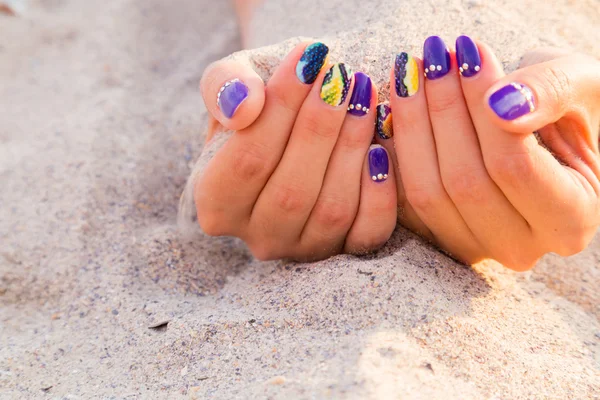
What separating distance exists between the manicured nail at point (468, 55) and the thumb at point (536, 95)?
0.07m

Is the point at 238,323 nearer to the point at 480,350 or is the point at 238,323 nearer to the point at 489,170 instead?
the point at 480,350

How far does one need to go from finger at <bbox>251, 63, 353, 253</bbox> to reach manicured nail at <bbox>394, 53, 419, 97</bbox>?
0.30ft

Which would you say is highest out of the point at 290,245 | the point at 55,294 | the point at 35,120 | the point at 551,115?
the point at 551,115

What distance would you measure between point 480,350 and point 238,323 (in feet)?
1.41

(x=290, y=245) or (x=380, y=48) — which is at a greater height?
(x=380, y=48)

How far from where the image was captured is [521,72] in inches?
38.9

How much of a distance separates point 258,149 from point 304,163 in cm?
10

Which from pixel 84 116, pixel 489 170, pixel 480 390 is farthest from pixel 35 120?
pixel 480 390

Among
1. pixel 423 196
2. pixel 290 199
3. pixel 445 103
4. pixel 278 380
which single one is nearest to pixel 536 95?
pixel 445 103

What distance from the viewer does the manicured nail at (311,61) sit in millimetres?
1065

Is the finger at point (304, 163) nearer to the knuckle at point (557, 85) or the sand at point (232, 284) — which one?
the sand at point (232, 284)

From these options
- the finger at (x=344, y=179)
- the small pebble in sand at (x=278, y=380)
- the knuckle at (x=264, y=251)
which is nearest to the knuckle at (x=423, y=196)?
the finger at (x=344, y=179)

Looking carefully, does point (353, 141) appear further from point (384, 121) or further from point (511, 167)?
point (511, 167)

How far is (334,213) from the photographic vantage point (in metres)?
1.19
